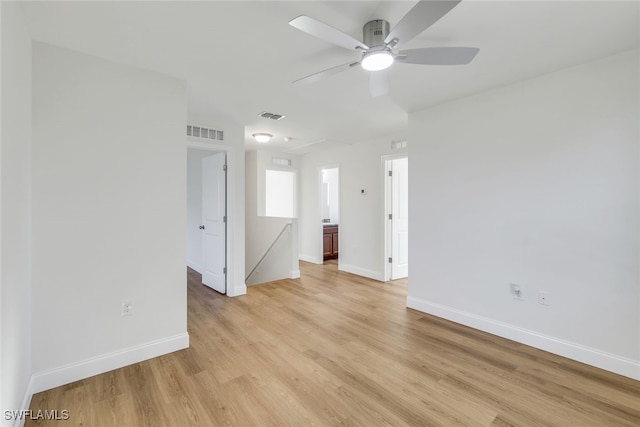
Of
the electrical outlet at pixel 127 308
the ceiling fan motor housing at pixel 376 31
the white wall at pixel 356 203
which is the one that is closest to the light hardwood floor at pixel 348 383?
the electrical outlet at pixel 127 308

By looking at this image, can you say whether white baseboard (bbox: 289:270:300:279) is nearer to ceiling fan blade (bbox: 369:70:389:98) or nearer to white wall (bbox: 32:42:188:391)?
Answer: white wall (bbox: 32:42:188:391)

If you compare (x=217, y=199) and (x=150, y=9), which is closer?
(x=150, y=9)

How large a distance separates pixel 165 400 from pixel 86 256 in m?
1.23

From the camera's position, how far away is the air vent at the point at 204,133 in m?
3.54

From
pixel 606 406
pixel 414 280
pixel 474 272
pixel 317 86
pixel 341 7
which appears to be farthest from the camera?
pixel 414 280

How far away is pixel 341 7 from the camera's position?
66.2 inches

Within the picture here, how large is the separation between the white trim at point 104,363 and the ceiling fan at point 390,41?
252 cm

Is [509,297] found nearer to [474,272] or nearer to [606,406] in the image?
[474,272]

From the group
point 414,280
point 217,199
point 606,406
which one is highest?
point 217,199

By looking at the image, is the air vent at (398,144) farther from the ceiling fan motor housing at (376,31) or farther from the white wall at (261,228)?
the ceiling fan motor housing at (376,31)

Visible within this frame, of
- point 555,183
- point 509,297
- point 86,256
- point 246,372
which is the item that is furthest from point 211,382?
point 555,183

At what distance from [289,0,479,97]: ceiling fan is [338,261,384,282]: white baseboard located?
3.62 m

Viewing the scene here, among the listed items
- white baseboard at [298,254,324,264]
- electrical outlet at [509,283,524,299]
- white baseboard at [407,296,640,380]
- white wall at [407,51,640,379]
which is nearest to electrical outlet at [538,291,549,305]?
white wall at [407,51,640,379]

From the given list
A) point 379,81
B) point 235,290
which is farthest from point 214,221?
point 379,81
